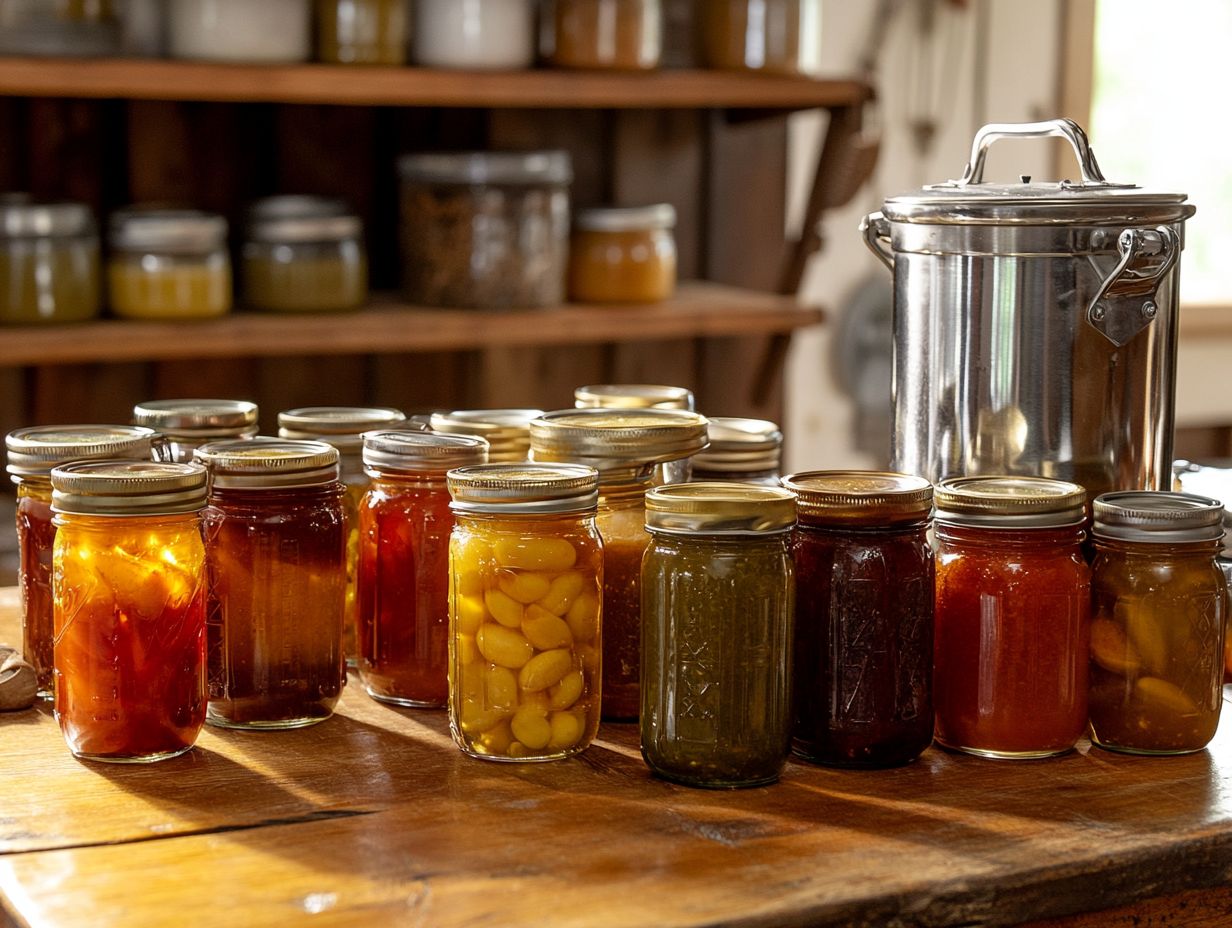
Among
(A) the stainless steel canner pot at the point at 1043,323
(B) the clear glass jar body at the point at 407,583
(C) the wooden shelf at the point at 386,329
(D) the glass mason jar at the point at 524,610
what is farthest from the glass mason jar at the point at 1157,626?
(C) the wooden shelf at the point at 386,329

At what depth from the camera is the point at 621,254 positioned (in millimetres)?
2170

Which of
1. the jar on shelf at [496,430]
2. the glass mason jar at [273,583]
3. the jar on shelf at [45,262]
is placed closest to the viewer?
the glass mason jar at [273,583]

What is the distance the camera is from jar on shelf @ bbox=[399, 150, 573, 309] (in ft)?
6.65

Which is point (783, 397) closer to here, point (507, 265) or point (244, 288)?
point (507, 265)

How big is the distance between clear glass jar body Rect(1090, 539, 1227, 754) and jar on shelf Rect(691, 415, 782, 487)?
0.30m

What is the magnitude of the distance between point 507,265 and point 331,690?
1123 mm

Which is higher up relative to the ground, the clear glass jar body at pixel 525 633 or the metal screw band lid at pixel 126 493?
the metal screw band lid at pixel 126 493

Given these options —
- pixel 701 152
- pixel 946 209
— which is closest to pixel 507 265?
pixel 701 152

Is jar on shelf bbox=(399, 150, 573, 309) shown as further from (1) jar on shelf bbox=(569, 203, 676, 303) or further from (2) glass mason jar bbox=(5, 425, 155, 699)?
(2) glass mason jar bbox=(5, 425, 155, 699)

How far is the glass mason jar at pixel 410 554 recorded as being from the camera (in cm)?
102

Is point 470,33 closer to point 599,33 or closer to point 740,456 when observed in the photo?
point 599,33

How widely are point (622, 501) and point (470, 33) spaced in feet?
3.76

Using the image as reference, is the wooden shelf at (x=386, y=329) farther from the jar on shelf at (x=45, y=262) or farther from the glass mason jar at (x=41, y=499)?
the glass mason jar at (x=41, y=499)

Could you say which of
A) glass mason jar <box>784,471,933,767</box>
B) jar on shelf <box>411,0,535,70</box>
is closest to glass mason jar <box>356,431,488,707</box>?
glass mason jar <box>784,471,933,767</box>
